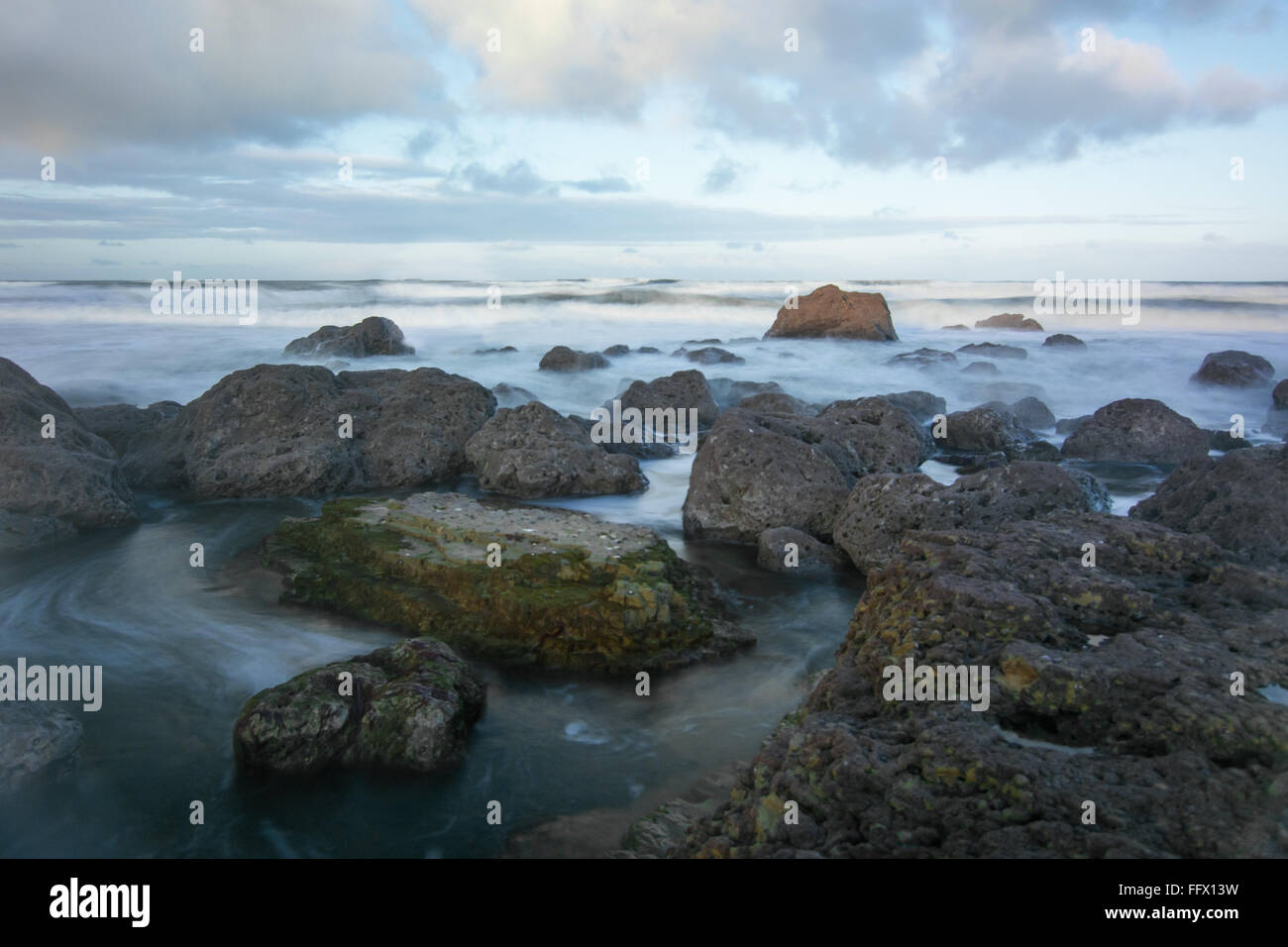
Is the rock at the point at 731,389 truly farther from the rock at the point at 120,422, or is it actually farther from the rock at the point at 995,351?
the rock at the point at 995,351

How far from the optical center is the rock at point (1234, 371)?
2012cm

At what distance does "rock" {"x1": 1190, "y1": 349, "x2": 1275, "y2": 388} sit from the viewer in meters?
20.1

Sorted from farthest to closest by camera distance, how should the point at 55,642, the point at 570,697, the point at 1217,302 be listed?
the point at 1217,302 → the point at 55,642 → the point at 570,697

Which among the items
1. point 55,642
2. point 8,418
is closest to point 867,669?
point 55,642

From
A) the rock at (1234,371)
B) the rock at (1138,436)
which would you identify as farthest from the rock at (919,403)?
the rock at (1234,371)

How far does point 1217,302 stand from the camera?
4562 cm

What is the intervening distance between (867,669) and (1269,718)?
1.48 meters

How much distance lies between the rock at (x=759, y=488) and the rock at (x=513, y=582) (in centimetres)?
166

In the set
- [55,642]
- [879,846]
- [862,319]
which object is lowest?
[55,642]

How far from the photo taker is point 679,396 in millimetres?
14617

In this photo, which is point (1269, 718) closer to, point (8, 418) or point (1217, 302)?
point (8, 418)

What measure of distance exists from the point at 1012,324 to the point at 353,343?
82.7ft

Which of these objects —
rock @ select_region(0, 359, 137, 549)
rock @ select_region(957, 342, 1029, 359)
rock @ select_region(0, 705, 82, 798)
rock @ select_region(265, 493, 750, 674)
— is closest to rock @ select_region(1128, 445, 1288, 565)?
rock @ select_region(265, 493, 750, 674)

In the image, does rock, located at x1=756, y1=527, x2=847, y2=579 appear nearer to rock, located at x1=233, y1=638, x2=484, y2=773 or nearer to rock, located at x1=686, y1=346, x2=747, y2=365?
rock, located at x1=233, y1=638, x2=484, y2=773
